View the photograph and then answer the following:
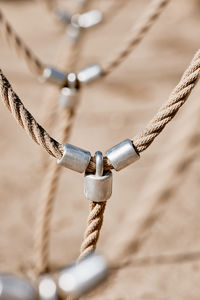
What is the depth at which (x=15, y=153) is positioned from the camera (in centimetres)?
145

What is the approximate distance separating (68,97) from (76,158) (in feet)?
1.08

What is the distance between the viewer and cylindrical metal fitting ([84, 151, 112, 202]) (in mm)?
548

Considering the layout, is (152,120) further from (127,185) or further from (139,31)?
(127,185)

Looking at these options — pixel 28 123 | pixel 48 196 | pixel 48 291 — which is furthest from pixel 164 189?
pixel 48 291

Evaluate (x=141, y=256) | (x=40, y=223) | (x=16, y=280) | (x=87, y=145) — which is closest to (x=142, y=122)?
(x=87, y=145)

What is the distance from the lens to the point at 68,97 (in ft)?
2.79

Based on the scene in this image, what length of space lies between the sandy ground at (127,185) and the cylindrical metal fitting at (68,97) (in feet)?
0.14

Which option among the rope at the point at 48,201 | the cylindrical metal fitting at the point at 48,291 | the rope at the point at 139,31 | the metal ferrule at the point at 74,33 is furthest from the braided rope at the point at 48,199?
the cylindrical metal fitting at the point at 48,291

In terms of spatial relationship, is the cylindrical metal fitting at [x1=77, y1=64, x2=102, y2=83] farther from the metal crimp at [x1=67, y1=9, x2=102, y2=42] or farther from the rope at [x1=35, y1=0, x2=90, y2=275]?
the metal crimp at [x1=67, y1=9, x2=102, y2=42]

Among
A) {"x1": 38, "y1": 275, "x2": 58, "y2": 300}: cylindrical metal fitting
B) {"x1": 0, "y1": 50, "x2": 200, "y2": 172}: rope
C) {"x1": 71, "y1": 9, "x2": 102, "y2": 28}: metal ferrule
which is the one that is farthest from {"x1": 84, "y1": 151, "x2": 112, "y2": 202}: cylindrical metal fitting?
{"x1": 71, "y1": 9, "x2": 102, "y2": 28}: metal ferrule

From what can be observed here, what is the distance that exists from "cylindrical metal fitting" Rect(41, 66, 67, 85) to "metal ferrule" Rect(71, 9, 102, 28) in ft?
0.99

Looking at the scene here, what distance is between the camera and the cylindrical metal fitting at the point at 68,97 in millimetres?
849

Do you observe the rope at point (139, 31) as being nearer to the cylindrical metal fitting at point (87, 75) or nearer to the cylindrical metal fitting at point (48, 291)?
the cylindrical metal fitting at point (87, 75)

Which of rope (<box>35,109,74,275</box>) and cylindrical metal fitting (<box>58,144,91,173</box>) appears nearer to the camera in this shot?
cylindrical metal fitting (<box>58,144,91,173</box>)
